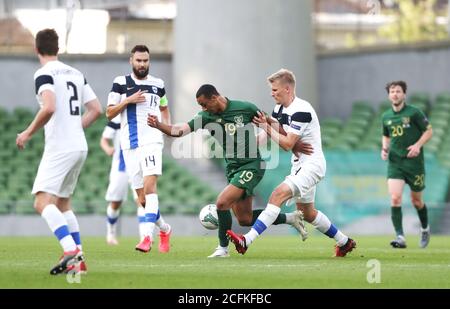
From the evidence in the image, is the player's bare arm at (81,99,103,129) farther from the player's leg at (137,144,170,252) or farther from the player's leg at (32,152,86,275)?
the player's leg at (137,144,170,252)

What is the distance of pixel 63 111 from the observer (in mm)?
11703

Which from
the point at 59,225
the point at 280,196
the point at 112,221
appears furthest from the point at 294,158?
the point at 112,221

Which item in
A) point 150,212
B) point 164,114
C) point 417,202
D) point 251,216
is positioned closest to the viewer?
point 251,216

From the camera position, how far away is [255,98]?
97.8 feet

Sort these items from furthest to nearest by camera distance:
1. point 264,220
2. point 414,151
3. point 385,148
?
point 385,148
point 414,151
point 264,220

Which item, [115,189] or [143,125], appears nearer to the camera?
[143,125]

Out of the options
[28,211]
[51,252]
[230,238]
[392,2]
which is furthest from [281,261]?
[392,2]

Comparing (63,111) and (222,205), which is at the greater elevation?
(63,111)

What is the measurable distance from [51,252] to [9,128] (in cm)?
1532

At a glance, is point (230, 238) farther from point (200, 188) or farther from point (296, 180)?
point (200, 188)

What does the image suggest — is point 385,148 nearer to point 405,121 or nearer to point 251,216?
point 405,121

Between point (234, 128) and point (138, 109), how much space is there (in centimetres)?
195

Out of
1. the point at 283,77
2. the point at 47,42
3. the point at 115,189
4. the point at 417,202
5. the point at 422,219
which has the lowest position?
the point at 422,219

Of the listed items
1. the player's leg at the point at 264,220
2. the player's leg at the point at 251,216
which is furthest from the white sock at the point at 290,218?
the player's leg at the point at 264,220
